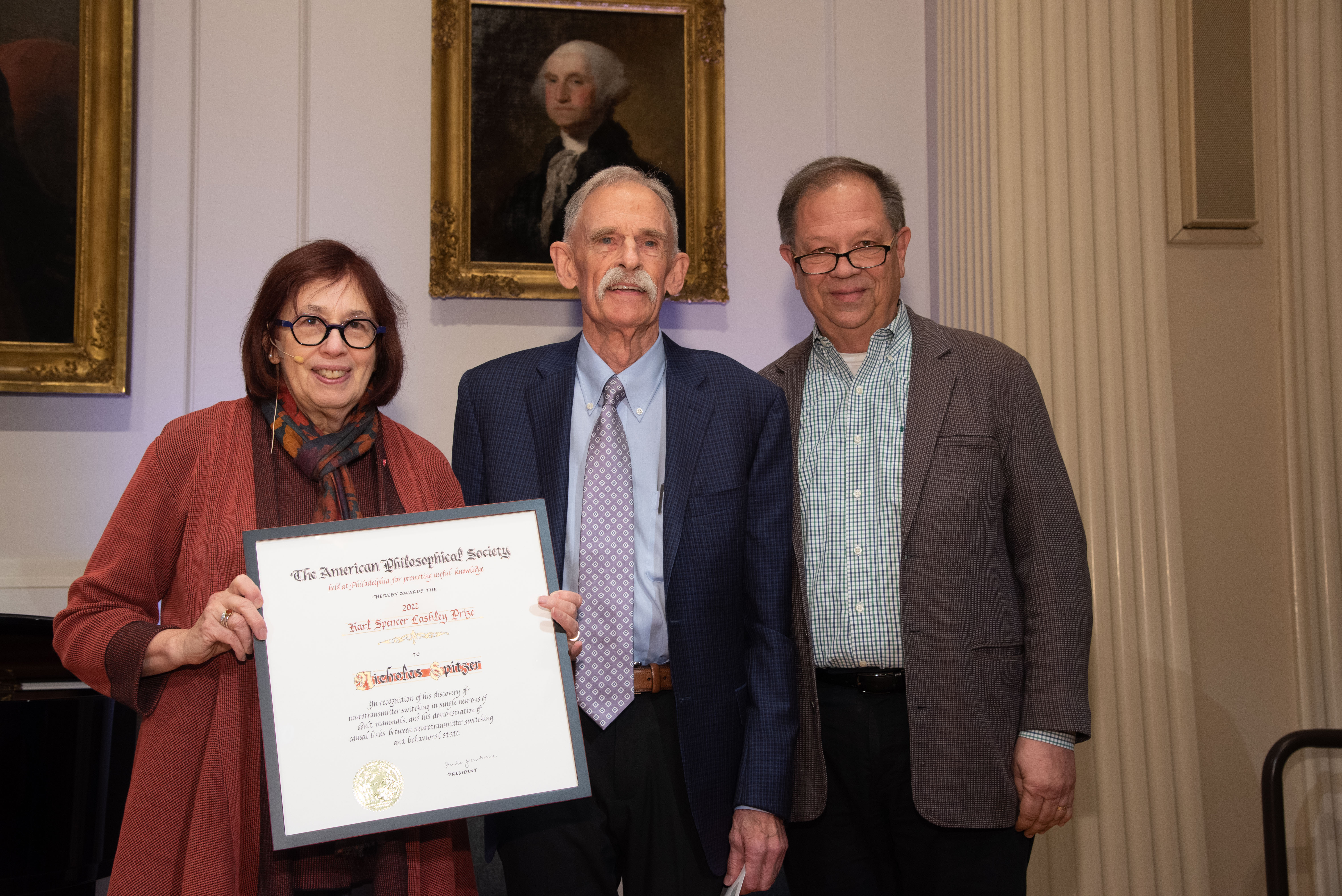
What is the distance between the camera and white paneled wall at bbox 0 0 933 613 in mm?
3359

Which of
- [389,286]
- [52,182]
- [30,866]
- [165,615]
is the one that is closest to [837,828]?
[165,615]

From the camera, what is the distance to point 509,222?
11.7 ft

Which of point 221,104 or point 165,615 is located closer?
point 165,615

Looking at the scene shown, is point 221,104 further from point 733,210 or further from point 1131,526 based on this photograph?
point 1131,526

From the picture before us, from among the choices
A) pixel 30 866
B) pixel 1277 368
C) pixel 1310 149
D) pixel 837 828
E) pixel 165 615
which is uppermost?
pixel 1310 149

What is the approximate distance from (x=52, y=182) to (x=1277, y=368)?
4.66 meters

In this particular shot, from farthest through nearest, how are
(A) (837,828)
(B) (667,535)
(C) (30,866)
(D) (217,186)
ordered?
1. (D) (217,186)
2. (C) (30,866)
3. (A) (837,828)
4. (B) (667,535)

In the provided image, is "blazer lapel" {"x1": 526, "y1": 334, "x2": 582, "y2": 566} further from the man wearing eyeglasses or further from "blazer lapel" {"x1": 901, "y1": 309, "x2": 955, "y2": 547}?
"blazer lapel" {"x1": 901, "y1": 309, "x2": 955, "y2": 547}

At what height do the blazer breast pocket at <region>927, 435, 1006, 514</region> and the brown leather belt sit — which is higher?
the blazer breast pocket at <region>927, 435, 1006, 514</region>

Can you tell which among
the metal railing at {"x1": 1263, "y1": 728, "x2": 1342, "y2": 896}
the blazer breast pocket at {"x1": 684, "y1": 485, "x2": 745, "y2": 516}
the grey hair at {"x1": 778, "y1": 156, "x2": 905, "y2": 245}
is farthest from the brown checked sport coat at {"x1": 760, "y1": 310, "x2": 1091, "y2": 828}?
the metal railing at {"x1": 1263, "y1": 728, "x2": 1342, "y2": 896}

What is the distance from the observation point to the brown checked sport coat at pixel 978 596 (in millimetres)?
2098

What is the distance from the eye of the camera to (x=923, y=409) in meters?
2.28

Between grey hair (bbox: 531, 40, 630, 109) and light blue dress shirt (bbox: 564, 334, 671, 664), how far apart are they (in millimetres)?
1809

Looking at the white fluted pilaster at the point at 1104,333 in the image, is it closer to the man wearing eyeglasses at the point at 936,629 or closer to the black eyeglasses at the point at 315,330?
the man wearing eyeglasses at the point at 936,629
